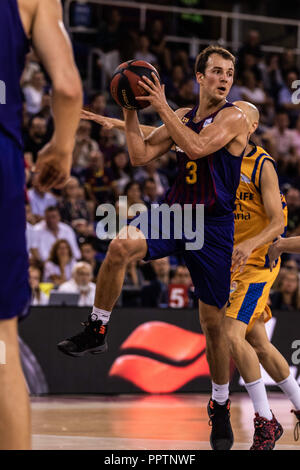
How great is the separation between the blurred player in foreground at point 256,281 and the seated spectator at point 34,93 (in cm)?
752

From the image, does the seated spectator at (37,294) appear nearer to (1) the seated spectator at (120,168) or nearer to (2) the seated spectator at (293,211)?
(1) the seated spectator at (120,168)

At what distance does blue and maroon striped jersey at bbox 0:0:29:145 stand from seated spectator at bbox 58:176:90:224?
8571mm

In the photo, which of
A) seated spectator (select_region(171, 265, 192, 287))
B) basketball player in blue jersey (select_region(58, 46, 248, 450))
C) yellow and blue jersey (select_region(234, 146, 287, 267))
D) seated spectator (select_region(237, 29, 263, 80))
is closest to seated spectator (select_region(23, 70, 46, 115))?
seated spectator (select_region(171, 265, 192, 287))

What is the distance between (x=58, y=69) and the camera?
9.91ft

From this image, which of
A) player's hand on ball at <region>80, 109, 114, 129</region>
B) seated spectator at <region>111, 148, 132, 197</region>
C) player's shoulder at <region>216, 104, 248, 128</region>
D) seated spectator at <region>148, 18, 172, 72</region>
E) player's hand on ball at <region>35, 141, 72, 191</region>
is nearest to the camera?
player's hand on ball at <region>35, 141, 72, 191</region>

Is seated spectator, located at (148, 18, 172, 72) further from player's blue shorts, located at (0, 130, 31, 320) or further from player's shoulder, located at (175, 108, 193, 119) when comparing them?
player's blue shorts, located at (0, 130, 31, 320)

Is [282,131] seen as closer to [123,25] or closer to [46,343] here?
[123,25]

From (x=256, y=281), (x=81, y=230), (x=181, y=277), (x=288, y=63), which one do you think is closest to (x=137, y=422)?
(x=256, y=281)

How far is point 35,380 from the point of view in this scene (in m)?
9.83

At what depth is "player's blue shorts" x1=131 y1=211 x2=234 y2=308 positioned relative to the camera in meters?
5.62

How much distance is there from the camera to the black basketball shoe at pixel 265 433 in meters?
5.82

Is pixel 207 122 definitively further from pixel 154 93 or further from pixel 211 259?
pixel 211 259

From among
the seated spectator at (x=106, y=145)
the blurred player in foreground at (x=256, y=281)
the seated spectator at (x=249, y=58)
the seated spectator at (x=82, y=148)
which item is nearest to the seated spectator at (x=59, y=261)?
the seated spectator at (x=82, y=148)
